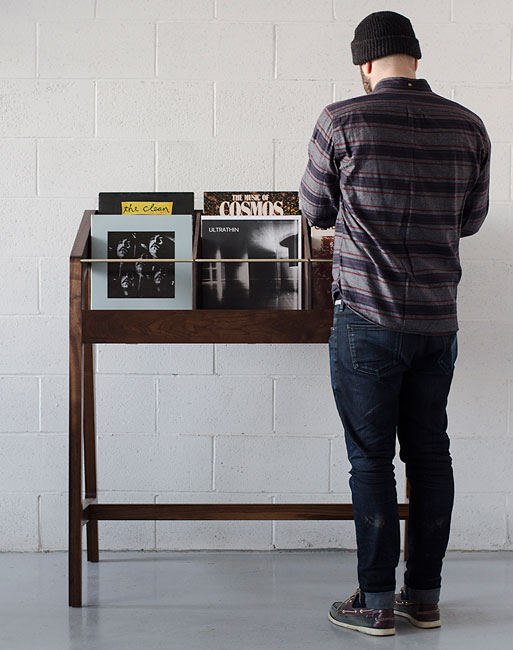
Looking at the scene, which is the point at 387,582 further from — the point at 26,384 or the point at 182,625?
the point at 26,384

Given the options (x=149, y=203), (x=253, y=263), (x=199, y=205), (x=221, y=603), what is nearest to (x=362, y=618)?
(x=221, y=603)

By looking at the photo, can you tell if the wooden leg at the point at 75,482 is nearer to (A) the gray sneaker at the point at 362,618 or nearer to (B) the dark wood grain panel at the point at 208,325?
(B) the dark wood grain panel at the point at 208,325

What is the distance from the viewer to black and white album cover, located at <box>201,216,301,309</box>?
7.17ft

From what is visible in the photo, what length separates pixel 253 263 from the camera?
7.17 ft

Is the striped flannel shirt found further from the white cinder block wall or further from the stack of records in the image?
the white cinder block wall

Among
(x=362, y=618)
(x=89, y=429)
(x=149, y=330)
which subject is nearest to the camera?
(x=362, y=618)

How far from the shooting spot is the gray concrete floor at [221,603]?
189 centimetres

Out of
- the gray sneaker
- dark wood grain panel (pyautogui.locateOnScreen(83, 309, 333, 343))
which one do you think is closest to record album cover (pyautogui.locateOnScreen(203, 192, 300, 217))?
dark wood grain panel (pyautogui.locateOnScreen(83, 309, 333, 343))

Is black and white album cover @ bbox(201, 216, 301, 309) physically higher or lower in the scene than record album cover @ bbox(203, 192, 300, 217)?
lower

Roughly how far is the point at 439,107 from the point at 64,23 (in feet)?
4.85

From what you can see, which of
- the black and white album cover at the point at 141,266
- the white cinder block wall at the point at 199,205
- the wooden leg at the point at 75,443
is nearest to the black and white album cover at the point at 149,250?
the black and white album cover at the point at 141,266

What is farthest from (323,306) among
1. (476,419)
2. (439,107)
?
(476,419)

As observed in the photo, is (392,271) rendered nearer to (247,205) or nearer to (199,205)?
(247,205)

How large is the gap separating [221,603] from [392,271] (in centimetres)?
108
